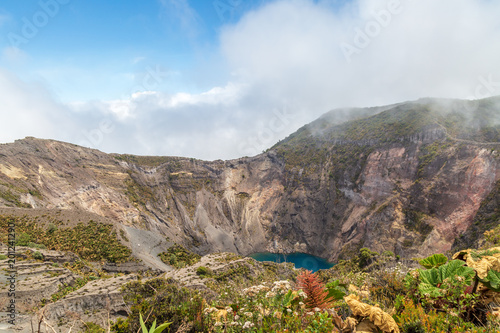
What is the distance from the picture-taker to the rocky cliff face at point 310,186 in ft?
148

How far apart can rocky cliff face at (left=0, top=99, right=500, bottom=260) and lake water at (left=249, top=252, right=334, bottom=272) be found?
8.05 feet

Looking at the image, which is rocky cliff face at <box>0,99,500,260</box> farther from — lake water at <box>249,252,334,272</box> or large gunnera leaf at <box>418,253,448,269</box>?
large gunnera leaf at <box>418,253,448,269</box>

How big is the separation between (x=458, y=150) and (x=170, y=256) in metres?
58.8

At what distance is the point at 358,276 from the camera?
11188 millimetres

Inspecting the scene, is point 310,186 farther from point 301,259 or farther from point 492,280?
point 492,280

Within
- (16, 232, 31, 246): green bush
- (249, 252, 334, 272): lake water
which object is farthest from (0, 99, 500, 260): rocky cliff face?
(16, 232, 31, 246): green bush

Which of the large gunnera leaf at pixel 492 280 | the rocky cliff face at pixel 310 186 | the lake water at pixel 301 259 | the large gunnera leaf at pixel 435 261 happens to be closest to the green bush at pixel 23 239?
the rocky cliff face at pixel 310 186

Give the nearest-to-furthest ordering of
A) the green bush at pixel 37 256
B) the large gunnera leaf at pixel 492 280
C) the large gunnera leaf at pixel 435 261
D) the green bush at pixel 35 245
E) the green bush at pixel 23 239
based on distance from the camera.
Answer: the large gunnera leaf at pixel 492 280, the large gunnera leaf at pixel 435 261, the green bush at pixel 37 256, the green bush at pixel 23 239, the green bush at pixel 35 245

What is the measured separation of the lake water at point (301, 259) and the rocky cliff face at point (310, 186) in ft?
8.05

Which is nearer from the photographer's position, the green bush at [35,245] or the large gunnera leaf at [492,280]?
the large gunnera leaf at [492,280]

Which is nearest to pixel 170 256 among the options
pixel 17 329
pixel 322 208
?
pixel 17 329

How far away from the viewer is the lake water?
198 feet

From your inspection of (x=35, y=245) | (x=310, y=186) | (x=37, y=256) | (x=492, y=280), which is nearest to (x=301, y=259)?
(x=310, y=186)

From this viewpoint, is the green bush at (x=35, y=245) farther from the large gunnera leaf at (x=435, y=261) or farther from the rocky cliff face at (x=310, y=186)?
the large gunnera leaf at (x=435, y=261)
